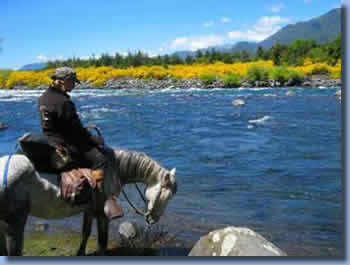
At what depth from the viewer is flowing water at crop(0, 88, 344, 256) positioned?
402 centimetres

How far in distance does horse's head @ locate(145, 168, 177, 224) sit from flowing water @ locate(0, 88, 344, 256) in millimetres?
817

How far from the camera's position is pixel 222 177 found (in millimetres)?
5938

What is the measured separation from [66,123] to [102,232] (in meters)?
0.81

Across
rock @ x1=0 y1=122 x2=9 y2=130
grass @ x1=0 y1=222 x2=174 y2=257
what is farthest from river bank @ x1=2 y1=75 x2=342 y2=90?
grass @ x1=0 y1=222 x2=174 y2=257

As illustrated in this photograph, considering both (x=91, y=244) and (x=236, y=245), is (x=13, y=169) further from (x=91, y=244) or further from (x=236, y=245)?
(x=236, y=245)

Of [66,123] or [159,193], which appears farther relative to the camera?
[159,193]

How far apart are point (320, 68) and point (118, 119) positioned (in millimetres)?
9791

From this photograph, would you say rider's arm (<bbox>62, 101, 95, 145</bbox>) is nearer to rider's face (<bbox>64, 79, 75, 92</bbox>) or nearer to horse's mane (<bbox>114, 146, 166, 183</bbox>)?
rider's face (<bbox>64, 79, 75, 92</bbox>)

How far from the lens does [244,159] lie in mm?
6793

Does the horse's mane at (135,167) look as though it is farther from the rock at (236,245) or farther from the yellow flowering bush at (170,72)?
the yellow flowering bush at (170,72)

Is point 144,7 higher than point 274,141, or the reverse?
point 144,7

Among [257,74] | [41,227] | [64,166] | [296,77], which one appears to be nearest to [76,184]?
[64,166]

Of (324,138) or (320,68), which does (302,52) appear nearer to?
(320,68)

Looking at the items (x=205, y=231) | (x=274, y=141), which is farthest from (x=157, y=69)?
(x=205, y=231)
